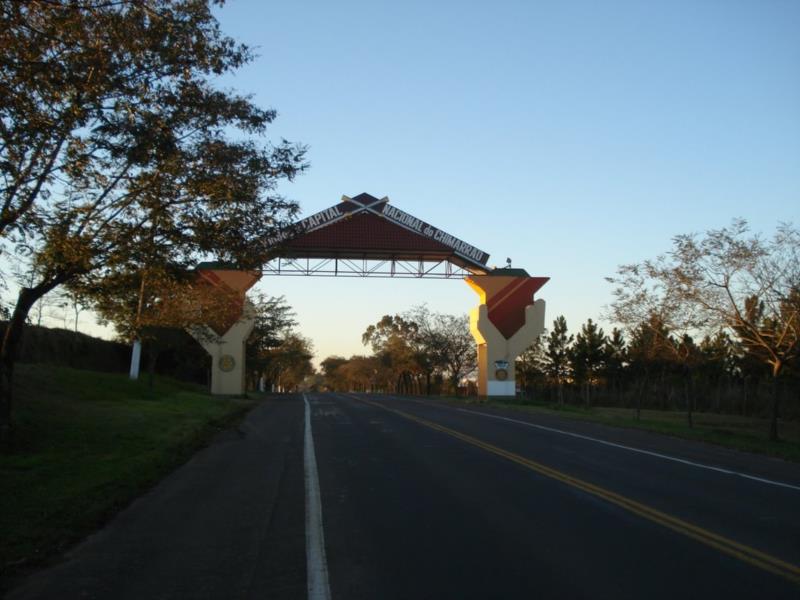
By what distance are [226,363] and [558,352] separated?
3219 cm

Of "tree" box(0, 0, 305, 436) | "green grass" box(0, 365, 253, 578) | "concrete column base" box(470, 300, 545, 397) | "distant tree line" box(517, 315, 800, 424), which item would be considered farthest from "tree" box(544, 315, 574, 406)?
"tree" box(0, 0, 305, 436)

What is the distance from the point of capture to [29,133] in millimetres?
10844

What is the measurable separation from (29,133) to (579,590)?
29.7 feet

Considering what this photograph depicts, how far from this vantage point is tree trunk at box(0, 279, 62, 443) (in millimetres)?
14922

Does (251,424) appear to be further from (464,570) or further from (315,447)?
(464,570)

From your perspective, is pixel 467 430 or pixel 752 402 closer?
pixel 467 430

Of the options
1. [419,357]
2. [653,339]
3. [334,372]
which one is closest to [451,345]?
[419,357]

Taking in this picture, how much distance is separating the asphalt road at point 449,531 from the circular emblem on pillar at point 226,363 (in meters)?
31.4

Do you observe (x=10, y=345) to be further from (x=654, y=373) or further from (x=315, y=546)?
(x=654, y=373)

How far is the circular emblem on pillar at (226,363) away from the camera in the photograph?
47312 millimetres

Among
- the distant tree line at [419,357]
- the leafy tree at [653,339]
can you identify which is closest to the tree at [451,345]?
the distant tree line at [419,357]

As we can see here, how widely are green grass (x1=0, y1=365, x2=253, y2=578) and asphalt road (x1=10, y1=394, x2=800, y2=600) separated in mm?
476

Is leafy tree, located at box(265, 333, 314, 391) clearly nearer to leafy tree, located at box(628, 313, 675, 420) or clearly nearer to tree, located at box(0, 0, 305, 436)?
leafy tree, located at box(628, 313, 675, 420)

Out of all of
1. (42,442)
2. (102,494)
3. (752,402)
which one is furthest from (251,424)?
(752,402)
